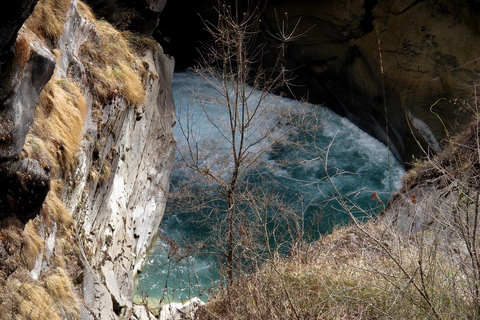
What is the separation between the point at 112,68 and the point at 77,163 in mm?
2336

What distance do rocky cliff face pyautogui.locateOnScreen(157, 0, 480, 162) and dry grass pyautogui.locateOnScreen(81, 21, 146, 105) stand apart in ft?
14.0

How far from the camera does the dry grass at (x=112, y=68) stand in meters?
7.24

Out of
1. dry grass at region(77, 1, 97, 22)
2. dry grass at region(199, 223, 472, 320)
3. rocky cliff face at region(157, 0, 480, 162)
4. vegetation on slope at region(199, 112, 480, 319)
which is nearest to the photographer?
vegetation on slope at region(199, 112, 480, 319)

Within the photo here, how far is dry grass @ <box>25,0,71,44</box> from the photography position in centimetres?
609

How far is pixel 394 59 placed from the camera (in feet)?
41.4

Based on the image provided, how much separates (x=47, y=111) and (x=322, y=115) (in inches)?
419

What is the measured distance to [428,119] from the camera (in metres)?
12.1

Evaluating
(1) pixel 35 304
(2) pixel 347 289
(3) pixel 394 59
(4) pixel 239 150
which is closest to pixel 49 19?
(4) pixel 239 150

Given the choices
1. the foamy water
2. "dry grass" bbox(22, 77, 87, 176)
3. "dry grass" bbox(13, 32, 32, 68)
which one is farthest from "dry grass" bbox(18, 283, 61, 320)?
the foamy water

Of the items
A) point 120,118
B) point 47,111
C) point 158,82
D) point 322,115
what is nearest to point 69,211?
point 47,111

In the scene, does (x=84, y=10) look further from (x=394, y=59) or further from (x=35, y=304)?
(x=394, y=59)

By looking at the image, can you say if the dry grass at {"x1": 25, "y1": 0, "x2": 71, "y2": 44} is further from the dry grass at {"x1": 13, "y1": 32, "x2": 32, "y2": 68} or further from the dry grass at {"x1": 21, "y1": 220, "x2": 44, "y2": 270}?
the dry grass at {"x1": 21, "y1": 220, "x2": 44, "y2": 270}

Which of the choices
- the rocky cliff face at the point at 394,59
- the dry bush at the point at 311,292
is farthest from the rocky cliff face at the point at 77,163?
the rocky cliff face at the point at 394,59

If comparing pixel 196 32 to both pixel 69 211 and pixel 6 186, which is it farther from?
pixel 6 186
